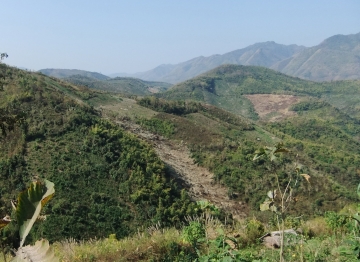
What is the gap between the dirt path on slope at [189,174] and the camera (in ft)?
51.5

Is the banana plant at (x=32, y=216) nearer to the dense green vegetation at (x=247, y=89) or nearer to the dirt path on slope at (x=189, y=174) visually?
the dirt path on slope at (x=189, y=174)

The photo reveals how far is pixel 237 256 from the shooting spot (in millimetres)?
2918

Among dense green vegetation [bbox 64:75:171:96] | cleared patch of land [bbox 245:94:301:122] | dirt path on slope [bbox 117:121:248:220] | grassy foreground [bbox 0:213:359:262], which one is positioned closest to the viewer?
grassy foreground [bbox 0:213:359:262]

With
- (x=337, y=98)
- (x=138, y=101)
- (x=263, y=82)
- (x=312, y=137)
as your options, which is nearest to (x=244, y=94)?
(x=263, y=82)

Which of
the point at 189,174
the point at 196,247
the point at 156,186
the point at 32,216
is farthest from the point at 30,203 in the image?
the point at 189,174

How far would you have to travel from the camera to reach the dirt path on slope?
15711mm

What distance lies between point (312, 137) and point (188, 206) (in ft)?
122

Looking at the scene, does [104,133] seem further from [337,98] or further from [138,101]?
[337,98]

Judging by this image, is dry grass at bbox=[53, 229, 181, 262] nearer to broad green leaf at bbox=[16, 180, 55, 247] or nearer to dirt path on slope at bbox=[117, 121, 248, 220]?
broad green leaf at bbox=[16, 180, 55, 247]

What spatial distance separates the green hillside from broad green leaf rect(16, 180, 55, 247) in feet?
33.0

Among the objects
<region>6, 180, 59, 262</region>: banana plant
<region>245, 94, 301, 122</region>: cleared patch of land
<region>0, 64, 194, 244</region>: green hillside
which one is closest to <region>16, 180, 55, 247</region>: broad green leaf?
<region>6, 180, 59, 262</region>: banana plant

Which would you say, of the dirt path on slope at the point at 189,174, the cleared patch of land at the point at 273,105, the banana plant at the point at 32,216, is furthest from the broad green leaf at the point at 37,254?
the cleared patch of land at the point at 273,105

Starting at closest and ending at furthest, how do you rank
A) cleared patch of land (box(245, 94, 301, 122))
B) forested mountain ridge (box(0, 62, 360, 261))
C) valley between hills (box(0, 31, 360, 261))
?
valley between hills (box(0, 31, 360, 261))
forested mountain ridge (box(0, 62, 360, 261))
cleared patch of land (box(245, 94, 301, 122))

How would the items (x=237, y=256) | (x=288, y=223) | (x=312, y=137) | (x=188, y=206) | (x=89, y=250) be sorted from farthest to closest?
(x=312, y=137) → (x=188, y=206) → (x=288, y=223) → (x=89, y=250) → (x=237, y=256)
